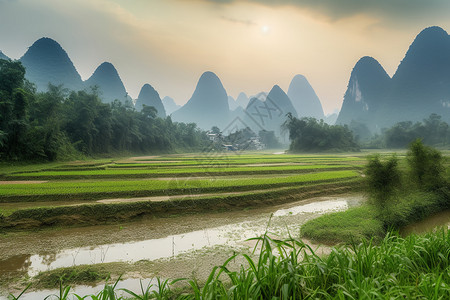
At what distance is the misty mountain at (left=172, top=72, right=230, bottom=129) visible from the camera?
130000mm

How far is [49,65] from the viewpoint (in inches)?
2366

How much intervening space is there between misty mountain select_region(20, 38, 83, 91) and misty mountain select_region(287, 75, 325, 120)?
124 m

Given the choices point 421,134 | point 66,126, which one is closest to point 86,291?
point 66,126

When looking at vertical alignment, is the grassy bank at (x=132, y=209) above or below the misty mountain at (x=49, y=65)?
below

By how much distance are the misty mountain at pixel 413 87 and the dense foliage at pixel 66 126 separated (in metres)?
63.8

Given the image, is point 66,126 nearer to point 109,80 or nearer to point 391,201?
point 391,201

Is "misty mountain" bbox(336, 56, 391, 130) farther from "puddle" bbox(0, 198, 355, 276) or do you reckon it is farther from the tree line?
"puddle" bbox(0, 198, 355, 276)

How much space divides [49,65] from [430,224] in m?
76.6

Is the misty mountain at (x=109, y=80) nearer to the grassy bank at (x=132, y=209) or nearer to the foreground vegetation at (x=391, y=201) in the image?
the grassy bank at (x=132, y=209)

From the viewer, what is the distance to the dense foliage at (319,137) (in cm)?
3941

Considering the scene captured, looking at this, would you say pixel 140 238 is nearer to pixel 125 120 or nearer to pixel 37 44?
pixel 125 120

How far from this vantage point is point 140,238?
5137 mm

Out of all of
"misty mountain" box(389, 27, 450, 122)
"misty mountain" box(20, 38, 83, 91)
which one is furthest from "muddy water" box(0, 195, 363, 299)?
"misty mountain" box(389, 27, 450, 122)

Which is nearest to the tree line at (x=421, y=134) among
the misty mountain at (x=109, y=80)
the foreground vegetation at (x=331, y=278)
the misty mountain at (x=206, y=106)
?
the foreground vegetation at (x=331, y=278)
